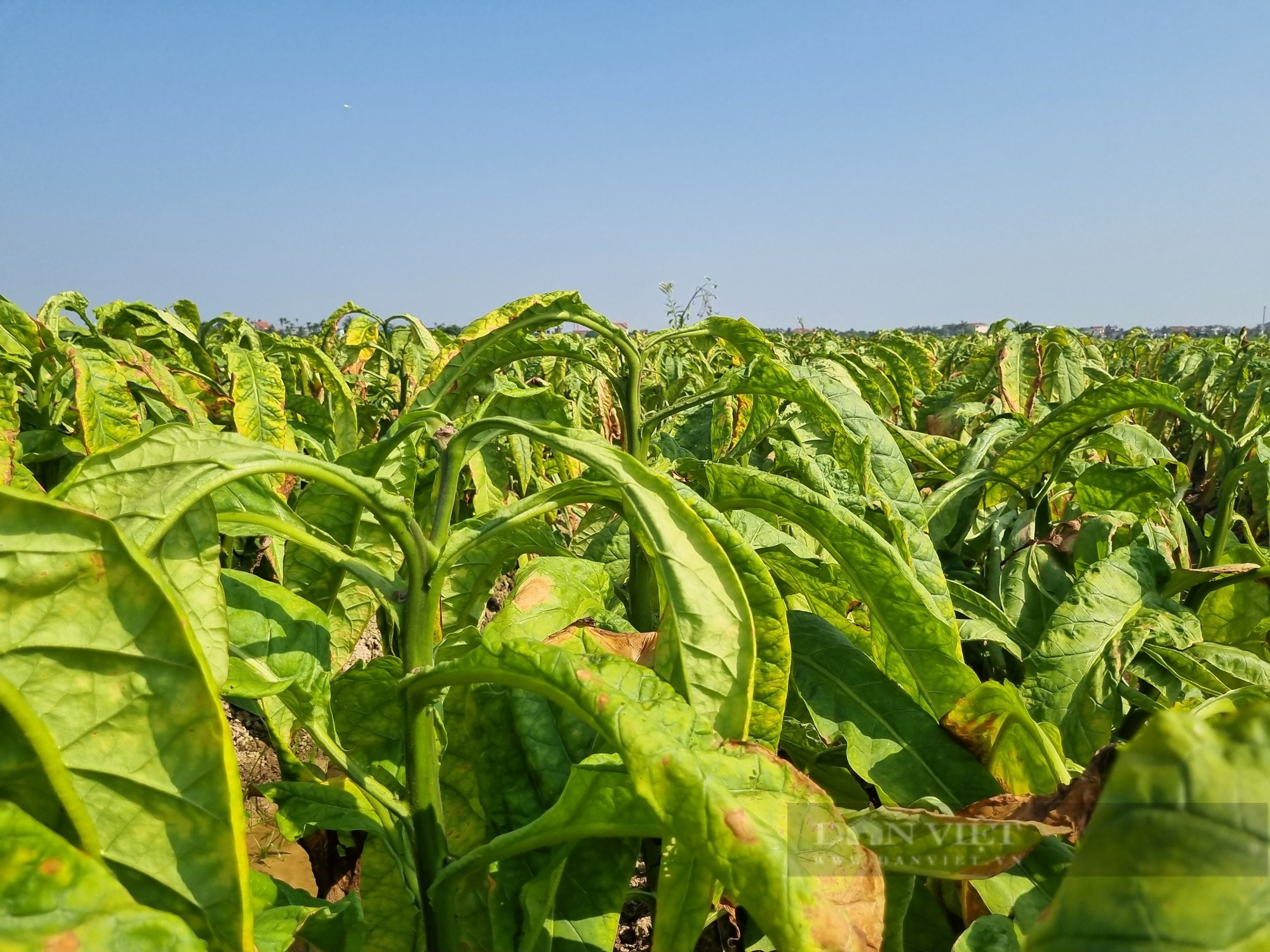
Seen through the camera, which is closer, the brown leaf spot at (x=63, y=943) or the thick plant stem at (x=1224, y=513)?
the brown leaf spot at (x=63, y=943)

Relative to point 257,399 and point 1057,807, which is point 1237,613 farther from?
point 257,399

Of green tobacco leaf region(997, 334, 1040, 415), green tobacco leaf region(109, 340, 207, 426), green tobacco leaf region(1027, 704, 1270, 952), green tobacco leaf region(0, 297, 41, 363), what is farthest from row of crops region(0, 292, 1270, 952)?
green tobacco leaf region(997, 334, 1040, 415)

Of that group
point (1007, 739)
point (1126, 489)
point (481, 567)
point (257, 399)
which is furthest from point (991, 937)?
point (257, 399)

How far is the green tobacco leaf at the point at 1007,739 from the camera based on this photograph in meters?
0.89

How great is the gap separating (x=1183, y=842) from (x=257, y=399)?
205 cm

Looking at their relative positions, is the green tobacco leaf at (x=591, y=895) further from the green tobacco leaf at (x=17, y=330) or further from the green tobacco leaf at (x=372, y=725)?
the green tobacco leaf at (x=17, y=330)

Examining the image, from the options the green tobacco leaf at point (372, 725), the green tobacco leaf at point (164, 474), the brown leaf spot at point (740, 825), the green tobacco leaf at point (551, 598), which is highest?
the green tobacco leaf at point (164, 474)

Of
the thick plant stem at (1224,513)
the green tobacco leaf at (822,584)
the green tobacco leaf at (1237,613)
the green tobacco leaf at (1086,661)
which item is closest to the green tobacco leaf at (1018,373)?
the thick plant stem at (1224,513)

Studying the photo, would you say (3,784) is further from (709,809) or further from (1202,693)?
(1202,693)

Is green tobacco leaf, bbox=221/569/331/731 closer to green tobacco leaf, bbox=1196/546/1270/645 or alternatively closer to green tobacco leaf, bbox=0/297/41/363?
green tobacco leaf, bbox=1196/546/1270/645

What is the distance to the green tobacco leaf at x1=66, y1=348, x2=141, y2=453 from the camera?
5.88 ft

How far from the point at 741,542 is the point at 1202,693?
980 mm

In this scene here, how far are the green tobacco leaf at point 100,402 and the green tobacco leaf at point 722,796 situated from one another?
1.54 m

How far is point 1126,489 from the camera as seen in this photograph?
1746 millimetres
